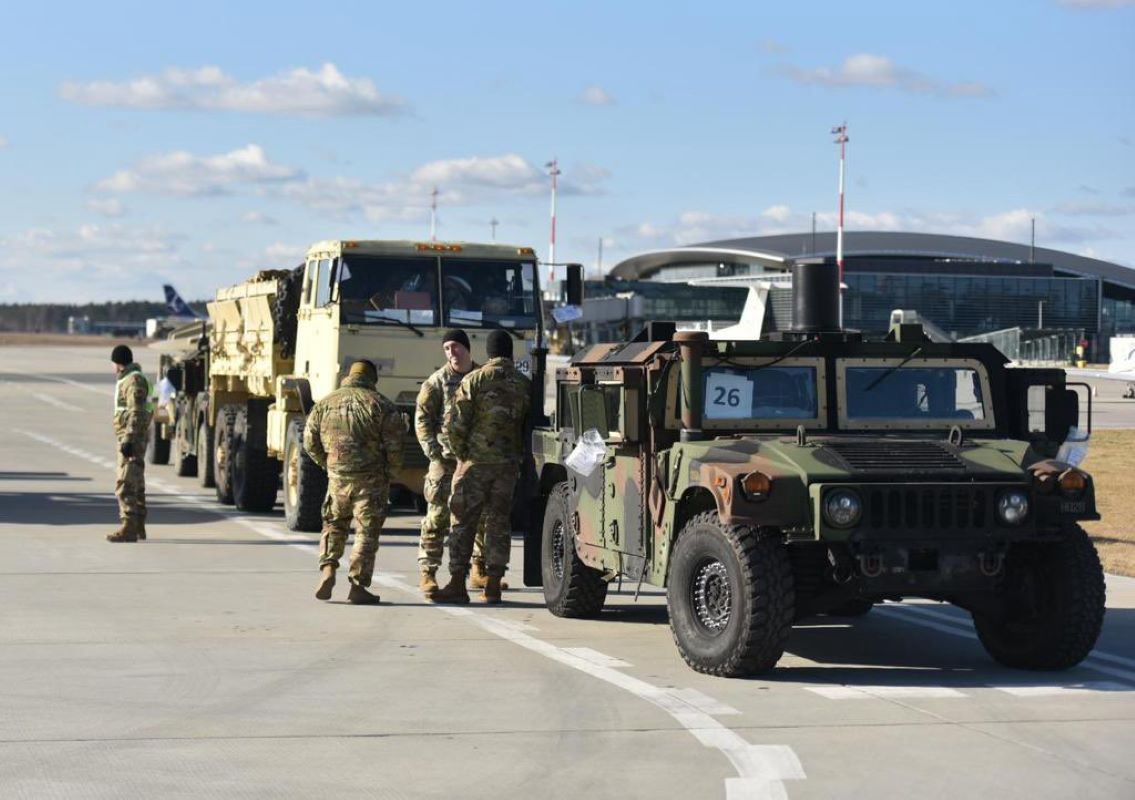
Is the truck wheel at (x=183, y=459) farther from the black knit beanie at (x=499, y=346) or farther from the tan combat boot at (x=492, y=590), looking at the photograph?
the black knit beanie at (x=499, y=346)

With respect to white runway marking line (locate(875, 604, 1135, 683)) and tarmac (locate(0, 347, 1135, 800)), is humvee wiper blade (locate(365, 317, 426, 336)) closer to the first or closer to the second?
tarmac (locate(0, 347, 1135, 800))

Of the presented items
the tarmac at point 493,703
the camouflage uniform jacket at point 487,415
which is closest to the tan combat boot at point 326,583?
the tarmac at point 493,703

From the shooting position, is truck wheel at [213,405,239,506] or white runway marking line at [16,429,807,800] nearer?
white runway marking line at [16,429,807,800]

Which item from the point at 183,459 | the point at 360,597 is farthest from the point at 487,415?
the point at 183,459

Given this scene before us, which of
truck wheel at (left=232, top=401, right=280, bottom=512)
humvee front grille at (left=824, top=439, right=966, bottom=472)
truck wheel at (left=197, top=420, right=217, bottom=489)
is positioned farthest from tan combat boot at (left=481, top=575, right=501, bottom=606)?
truck wheel at (left=197, top=420, right=217, bottom=489)

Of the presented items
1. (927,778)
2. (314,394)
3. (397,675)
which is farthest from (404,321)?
(927,778)

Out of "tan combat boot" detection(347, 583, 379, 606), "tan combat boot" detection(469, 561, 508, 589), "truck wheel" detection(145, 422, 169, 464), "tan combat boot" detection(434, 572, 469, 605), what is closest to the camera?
"tan combat boot" detection(347, 583, 379, 606)

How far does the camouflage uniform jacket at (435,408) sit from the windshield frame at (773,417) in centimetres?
280

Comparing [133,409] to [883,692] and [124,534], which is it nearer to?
[124,534]

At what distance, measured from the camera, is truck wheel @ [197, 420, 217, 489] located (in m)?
24.0

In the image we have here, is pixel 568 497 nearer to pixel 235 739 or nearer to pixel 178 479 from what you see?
pixel 235 739

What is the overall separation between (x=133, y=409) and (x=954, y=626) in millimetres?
8232

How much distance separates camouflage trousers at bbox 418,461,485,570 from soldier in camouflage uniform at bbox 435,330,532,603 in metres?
0.14

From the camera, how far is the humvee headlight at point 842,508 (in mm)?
9312
